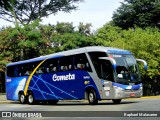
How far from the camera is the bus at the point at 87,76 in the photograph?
1862 centimetres

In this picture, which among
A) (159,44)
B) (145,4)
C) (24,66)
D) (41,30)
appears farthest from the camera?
(145,4)

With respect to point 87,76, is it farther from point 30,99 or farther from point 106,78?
point 30,99

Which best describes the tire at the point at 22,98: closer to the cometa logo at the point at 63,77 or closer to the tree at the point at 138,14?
the cometa logo at the point at 63,77

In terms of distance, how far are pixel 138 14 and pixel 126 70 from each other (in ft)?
103

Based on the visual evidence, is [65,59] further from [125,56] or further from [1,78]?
[1,78]

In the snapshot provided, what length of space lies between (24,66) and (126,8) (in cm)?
2897

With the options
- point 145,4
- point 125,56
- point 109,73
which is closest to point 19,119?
point 109,73

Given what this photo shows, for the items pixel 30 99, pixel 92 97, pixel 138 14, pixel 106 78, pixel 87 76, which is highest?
pixel 138 14

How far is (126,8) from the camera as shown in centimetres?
5094

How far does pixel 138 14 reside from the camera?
161ft

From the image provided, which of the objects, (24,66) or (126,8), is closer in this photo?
(24,66)

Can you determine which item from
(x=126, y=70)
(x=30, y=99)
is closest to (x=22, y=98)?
(x=30, y=99)

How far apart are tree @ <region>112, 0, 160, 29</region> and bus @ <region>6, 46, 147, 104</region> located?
26968mm

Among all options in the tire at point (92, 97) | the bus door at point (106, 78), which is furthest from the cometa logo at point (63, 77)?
the bus door at point (106, 78)
